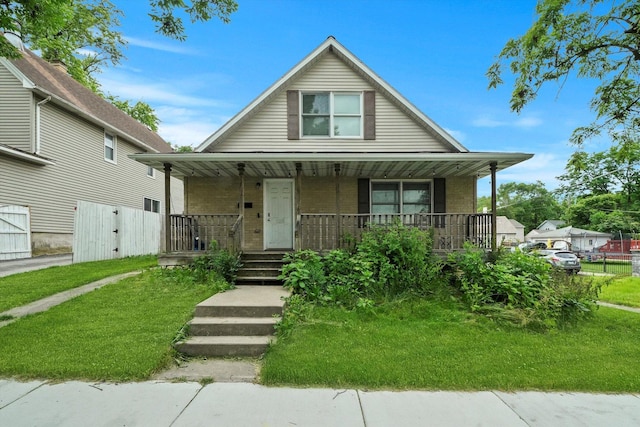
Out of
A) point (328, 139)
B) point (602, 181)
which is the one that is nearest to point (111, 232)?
point (328, 139)

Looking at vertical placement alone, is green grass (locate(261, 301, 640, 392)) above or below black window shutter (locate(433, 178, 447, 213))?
below

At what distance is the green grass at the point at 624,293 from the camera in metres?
8.53

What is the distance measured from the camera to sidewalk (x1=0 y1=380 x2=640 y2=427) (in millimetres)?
3094

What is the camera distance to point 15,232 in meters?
11.3

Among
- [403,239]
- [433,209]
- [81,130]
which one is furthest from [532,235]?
[81,130]

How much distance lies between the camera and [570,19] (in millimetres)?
6633

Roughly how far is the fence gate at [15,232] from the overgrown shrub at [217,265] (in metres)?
7.69

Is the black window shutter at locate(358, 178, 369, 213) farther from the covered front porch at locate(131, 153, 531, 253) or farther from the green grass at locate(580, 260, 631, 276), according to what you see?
the green grass at locate(580, 260, 631, 276)

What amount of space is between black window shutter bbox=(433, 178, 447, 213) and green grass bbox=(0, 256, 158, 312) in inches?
346

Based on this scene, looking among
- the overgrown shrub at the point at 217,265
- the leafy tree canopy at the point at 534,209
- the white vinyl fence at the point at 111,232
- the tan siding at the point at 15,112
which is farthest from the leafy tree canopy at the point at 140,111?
the leafy tree canopy at the point at 534,209

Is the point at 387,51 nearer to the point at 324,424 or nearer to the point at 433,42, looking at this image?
the point at 433,42

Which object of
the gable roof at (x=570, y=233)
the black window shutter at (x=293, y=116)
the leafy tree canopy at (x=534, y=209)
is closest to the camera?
the black window shutter at (x=293, y=116)

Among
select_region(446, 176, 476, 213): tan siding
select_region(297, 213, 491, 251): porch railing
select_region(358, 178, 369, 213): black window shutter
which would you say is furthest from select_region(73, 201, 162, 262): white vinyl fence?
select_region(446, 176, 476, 213): tan siding

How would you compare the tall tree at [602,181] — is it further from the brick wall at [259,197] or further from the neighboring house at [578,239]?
the brick wall at [259,197]
